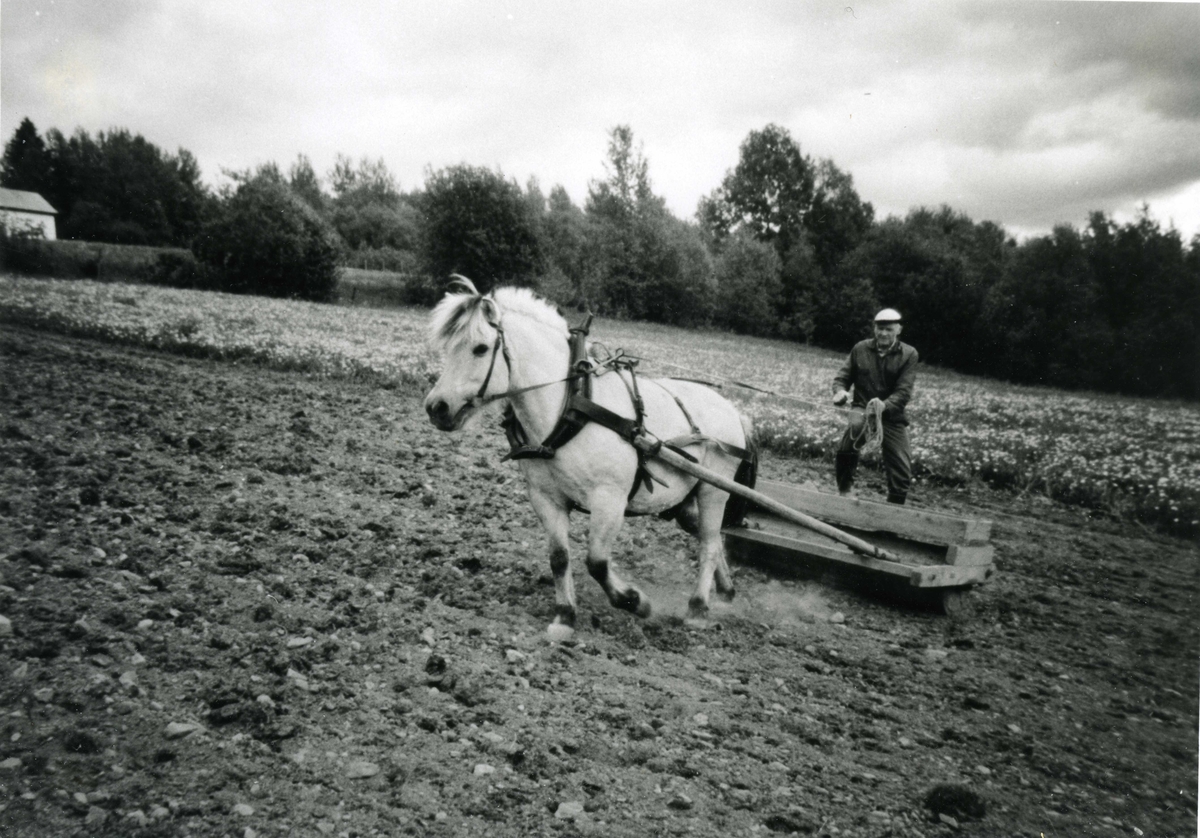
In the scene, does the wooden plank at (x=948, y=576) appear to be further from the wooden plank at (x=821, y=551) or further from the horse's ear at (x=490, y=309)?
the horse's ear at (x=490, y=309)

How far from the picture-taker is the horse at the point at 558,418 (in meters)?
4.50

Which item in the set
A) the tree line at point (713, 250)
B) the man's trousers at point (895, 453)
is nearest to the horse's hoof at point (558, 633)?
the man's trousers at point (895, 453)

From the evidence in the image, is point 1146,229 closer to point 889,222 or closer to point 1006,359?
point 1006,359

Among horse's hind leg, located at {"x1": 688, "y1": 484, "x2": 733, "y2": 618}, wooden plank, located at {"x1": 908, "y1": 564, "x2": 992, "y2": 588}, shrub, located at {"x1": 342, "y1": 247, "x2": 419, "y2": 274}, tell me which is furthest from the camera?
shrub, located at {"x1": 342, "y1": 247, "x2": 419, "y2": 274}

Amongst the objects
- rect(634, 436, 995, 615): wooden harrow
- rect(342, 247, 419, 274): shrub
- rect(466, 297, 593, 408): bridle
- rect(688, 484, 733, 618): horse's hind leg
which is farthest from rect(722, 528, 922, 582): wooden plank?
rect(342, 247, 419, 274): shrub

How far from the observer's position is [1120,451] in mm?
10844

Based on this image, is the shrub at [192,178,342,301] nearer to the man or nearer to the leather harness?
the man

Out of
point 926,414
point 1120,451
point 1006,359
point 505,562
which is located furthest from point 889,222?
point 505,562

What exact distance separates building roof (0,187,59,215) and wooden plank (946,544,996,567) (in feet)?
28.9

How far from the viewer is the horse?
450 cm

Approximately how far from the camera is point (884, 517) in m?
6.39

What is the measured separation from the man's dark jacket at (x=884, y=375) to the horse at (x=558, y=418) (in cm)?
226

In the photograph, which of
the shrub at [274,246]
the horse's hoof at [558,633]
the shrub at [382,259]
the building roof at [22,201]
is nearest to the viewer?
the horse's hoof at [558,633]

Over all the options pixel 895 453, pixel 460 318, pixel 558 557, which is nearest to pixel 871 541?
pixel 895 453
